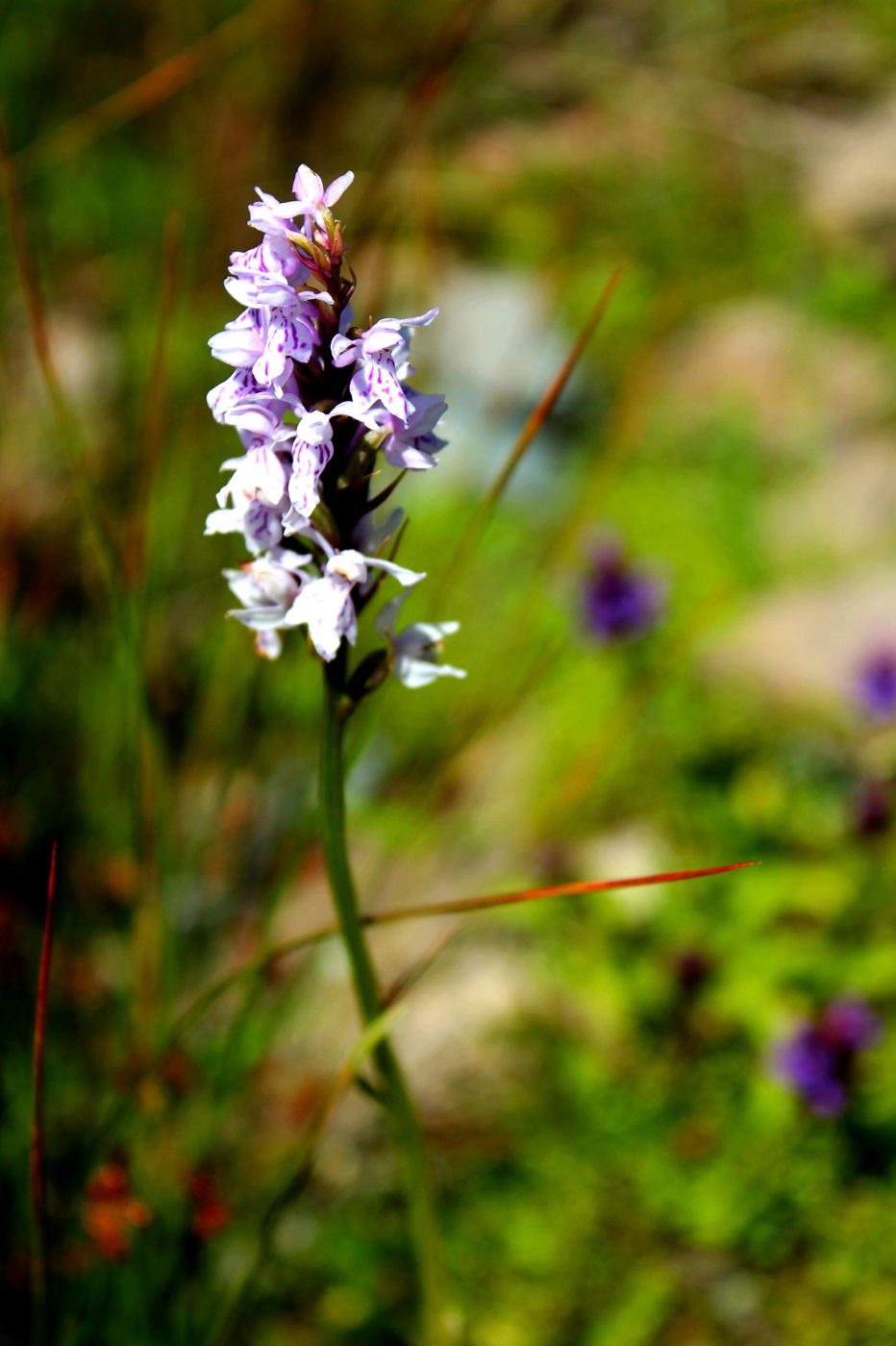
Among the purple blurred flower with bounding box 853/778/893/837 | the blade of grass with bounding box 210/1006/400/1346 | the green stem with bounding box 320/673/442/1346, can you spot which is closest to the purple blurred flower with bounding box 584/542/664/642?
the purple blurred flower with bounding box 853/778/893/837

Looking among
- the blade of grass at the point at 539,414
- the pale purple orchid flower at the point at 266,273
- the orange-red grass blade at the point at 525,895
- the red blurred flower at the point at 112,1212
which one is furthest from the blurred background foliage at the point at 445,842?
the pale purple orchid flower at the point at 266,273

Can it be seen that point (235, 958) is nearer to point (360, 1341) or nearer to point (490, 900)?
point (360, 1341)

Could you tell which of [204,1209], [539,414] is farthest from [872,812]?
[204,1209]

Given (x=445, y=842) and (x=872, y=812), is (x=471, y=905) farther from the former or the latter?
(x=872, y=812)

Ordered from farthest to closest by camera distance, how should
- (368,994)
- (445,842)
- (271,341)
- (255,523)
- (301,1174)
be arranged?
1. (445,842)
2. (301,1174)
3. (368,994)
4. (255,523)
5. (271,341)

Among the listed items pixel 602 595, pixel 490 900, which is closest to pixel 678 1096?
pixel 602 595
